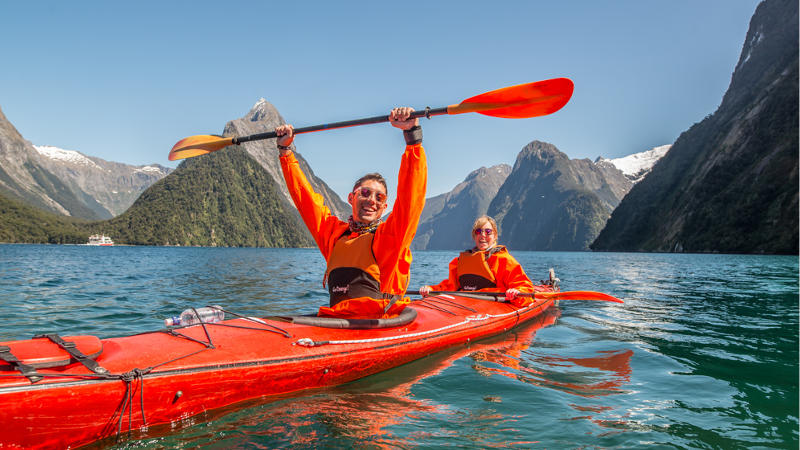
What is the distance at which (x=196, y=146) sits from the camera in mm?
7137

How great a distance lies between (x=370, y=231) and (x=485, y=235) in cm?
427

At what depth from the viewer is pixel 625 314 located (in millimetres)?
11250

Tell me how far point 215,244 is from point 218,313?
500 feet

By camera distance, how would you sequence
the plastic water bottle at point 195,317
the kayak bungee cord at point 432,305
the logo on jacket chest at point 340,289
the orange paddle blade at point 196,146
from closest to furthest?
the plastic water bottle at point 195,317, the logo on jacket chest at point 340,289, the orange paddle blade at point 196,146, the kayak bungee cord at point 432,305

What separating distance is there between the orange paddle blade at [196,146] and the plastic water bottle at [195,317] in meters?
2.88

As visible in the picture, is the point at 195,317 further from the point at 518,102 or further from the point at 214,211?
the point at 214,211

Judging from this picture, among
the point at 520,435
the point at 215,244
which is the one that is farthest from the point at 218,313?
the point at 215,244

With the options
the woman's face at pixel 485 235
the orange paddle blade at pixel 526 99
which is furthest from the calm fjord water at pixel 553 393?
the orange paddle blade at pixel 526 99

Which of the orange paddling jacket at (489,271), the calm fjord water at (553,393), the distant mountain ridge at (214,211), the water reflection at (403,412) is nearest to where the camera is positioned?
the water reflection at (403,412)

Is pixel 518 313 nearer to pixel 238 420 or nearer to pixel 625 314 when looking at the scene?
pixel 625 314

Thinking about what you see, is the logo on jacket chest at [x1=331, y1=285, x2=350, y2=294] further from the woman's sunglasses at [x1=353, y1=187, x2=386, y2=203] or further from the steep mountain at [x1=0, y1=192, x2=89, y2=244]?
the steep mountain at [x1=0, y1=192, x2=89, y2=244]

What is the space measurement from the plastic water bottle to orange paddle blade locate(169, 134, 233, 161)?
288 centimetres

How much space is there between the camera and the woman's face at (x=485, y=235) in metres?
8.99

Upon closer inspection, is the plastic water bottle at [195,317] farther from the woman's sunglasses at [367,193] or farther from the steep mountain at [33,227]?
the steep mountain at [33,227]
